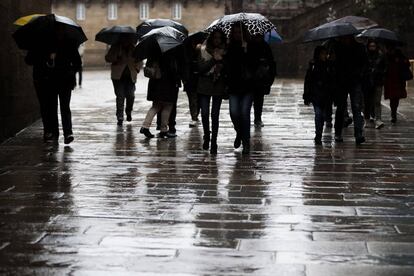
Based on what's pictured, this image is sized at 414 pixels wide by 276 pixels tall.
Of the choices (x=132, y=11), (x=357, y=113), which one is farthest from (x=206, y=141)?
(x=132, y=11)

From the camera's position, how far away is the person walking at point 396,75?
45.6 ft

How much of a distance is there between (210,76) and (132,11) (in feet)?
197

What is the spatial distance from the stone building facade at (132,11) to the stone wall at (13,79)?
55016 millimetres

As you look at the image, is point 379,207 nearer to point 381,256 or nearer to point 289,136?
point 381,256

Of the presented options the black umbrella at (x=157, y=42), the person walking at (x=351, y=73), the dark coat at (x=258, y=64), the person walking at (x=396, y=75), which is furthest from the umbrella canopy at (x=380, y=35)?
the dark coat at (x=258, y=64)

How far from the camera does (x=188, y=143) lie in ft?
35.9

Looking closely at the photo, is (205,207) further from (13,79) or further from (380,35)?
(380,35)

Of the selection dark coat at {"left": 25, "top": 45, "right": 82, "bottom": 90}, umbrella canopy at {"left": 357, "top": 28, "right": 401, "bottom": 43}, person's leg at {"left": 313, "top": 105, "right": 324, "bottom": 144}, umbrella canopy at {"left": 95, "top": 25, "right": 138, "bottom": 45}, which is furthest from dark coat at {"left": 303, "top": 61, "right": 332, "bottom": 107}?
umbrella canopy at {"left": 95, "top": 25, "right": 138, "bottom": 45}

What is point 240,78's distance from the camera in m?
9.49

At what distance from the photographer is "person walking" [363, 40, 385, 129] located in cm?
1297

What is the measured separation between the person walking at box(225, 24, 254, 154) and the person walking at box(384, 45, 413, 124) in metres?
5.18

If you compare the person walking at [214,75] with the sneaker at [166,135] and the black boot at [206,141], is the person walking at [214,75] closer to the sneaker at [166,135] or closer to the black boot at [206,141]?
the black boot at [206,141]

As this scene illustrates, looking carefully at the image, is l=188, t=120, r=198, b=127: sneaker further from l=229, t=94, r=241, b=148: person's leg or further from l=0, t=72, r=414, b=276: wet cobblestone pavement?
l=229, t=94, r=241, b=148: person's leg

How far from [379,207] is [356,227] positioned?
0.84m
